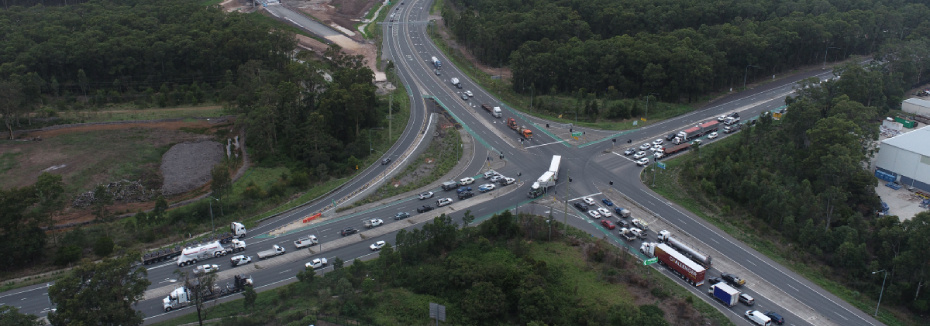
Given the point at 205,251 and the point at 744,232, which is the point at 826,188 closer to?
the point at 744,232

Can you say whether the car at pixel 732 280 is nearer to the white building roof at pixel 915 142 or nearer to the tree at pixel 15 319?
the white building roof at pixel 915 142

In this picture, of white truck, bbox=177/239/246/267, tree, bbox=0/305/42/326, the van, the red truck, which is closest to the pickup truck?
white truck, bbox=177/239/246/267

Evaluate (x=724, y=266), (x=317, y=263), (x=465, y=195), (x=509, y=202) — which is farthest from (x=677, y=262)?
(x=317, y=263)

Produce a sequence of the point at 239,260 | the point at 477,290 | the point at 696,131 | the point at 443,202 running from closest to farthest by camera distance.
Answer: the point at 477,290
the point at 239,260
the point at 443,202
the point at 696,131

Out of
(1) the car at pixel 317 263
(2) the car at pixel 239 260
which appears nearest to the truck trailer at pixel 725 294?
(1) the car at pixel 317 263

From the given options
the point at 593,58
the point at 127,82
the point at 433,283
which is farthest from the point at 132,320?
the point at 593,58

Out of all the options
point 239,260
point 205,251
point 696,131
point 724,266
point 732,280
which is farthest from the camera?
point 696,131
